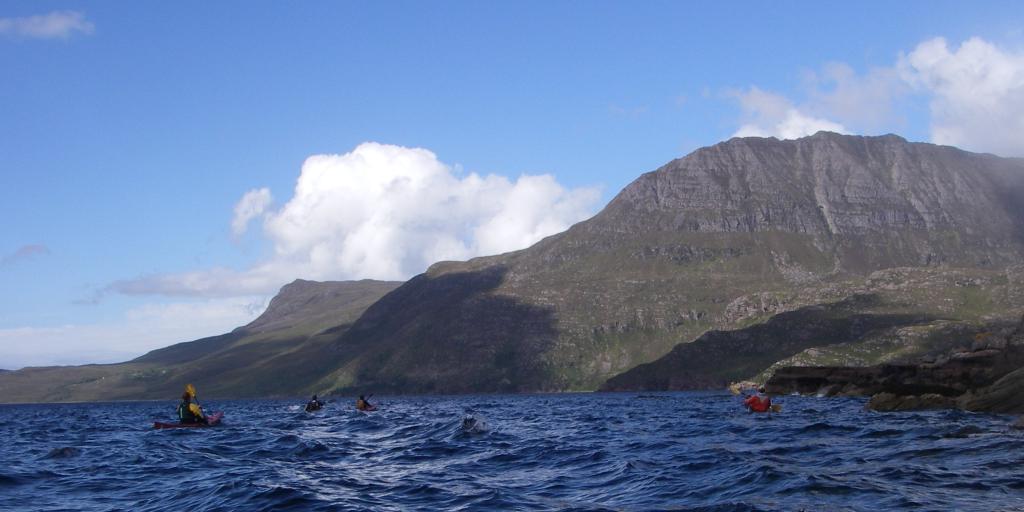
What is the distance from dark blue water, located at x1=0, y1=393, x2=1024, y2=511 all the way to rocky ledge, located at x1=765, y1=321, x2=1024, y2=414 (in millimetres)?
8332

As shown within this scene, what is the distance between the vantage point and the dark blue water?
27547 mm

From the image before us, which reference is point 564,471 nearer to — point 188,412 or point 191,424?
point 191,424

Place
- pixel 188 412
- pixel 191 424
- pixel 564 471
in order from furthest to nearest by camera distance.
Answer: pixel 188 412, pixel 191 424, pixel 564 471

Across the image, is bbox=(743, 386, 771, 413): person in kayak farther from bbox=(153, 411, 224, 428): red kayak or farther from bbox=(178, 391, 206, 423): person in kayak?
bbox=(178, 391, 206, 423): person in kayak

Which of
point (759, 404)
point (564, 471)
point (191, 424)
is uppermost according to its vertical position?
point (191, 424)

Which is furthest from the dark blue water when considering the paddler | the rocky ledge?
the paddler

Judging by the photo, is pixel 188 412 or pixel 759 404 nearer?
pixel 188 412

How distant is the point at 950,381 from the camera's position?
86.8 metres

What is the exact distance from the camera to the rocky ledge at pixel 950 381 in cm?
6347

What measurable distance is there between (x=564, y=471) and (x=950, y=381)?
2573 inches

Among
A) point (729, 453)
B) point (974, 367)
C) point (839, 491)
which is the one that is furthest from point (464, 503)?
point (974, 367)

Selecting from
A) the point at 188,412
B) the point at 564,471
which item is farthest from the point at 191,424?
the point at 564,471

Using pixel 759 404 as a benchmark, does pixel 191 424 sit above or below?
above

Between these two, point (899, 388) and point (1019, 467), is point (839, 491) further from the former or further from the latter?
point (899, 388)
